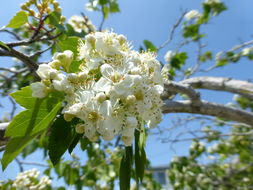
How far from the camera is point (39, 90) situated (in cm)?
86

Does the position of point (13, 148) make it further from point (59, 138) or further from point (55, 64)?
point (55, 64)

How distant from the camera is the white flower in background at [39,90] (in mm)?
853

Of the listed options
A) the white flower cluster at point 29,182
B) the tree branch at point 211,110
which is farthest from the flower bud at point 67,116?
the white flower cluster at point 29,182

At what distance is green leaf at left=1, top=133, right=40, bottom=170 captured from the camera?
0.80 m

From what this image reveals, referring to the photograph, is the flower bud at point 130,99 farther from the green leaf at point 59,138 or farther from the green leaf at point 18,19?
the green leaf at point 18,19

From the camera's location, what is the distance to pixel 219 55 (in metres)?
3.33

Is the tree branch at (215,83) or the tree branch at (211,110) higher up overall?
the tree branch at (215,83)

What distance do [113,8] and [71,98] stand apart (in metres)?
2.37

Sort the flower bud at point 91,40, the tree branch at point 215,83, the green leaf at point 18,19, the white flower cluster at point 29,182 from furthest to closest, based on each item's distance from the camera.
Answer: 1. the tree branch at point 215,83
2. the white flower cluster at point 29,182
3. the green leaf at point 18,19
4. the flower bud at point 91,40

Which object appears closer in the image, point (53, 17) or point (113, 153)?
point (53, 17)

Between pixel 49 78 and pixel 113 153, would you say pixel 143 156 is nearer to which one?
pixel 49 78

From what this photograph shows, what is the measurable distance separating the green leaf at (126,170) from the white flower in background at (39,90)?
0.41 meters

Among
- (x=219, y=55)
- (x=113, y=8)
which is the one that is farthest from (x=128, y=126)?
(x=219, y=55)

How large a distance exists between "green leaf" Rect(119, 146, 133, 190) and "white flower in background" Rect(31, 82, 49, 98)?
410 millimetres
